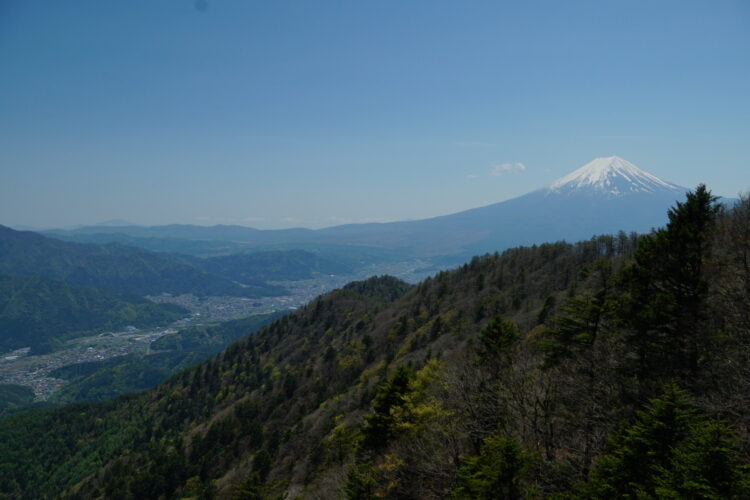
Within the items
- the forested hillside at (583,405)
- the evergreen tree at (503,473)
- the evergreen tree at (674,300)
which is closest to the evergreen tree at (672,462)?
the forested hillside at (583,405)

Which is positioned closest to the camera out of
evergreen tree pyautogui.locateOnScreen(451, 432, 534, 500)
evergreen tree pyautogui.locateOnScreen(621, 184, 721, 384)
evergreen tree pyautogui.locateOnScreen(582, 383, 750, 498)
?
evergreen tree pyautogui.locateOnScreen(582, 383, 750, 498)

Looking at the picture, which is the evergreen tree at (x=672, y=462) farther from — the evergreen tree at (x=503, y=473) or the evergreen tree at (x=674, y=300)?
the evergreen tree at (x=674, y=300)

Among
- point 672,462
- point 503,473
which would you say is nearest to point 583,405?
point 503,473

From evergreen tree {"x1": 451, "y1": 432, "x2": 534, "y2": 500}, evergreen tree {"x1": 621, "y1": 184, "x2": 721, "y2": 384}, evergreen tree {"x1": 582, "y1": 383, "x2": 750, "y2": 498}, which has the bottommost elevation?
evergreen tree {"x1": 451, "y1": 432, "x2": 534, "y2": 500}

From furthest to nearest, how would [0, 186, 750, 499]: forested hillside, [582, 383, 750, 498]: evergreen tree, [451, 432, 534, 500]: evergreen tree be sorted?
[451, 432, 534, 500]: evergreen tree < [0, 186, 750, 499]: forested hillside < [582, 383, 750, 498]: evergreen tree

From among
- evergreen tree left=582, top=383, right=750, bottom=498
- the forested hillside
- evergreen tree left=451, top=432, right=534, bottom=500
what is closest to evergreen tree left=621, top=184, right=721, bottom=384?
the forested hillside

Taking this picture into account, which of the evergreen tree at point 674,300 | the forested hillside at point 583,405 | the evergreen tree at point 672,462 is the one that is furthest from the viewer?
the evergreen tree at point 674,300

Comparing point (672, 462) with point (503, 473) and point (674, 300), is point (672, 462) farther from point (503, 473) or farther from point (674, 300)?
point (674, 300)

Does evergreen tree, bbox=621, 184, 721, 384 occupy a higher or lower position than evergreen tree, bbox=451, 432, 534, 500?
higher

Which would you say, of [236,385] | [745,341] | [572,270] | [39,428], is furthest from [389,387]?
[39,428]

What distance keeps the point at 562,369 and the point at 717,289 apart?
31.2 ft

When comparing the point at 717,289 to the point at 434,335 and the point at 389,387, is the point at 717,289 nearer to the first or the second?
the point at 389,387

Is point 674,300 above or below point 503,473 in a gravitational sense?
above

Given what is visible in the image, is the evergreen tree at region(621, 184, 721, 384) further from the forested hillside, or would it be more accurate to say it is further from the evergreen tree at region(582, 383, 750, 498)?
the evergreen tree at region(582, 383, 750, 498)
